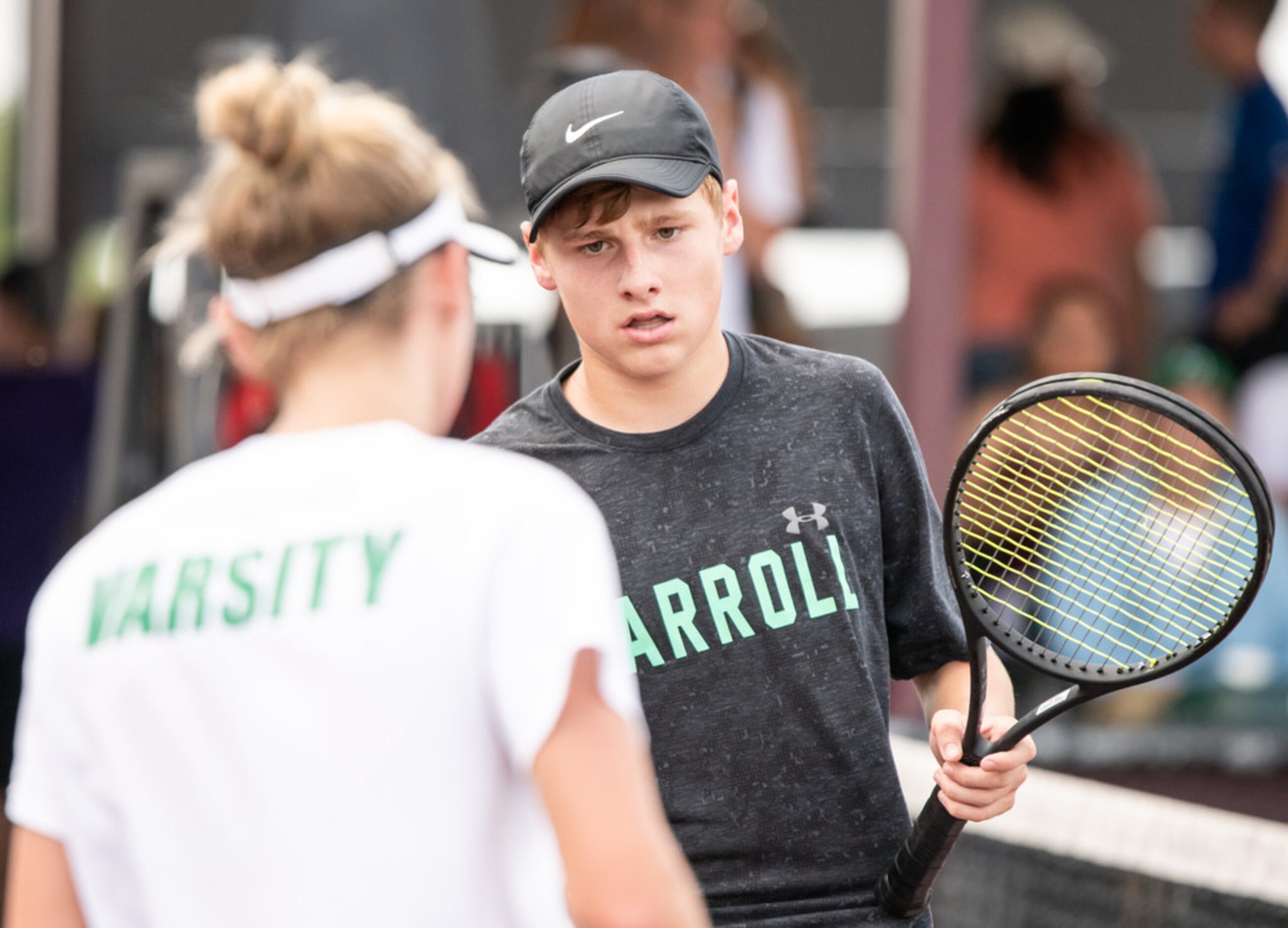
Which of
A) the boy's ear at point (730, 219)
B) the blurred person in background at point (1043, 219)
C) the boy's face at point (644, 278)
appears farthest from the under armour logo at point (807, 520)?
the blurred person in background at point (1043, 219)

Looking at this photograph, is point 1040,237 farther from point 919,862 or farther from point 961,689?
point 919,862

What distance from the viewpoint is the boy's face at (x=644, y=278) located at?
6.45 ft

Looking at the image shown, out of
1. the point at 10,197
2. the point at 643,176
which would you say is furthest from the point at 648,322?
the point at 10,197

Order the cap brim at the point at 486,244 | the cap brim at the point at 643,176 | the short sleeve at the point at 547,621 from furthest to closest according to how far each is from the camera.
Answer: the cap brim at the point at 643,176 < the cap brim at the point at 486,244 < the short sleeve at the point at 547,621

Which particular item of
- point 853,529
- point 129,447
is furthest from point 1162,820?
point 129,447

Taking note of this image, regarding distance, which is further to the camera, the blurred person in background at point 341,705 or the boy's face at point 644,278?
the boy's face at point 644,278

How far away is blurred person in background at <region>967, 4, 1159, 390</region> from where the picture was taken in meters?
6.20

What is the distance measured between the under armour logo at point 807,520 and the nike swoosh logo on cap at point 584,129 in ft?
1.57

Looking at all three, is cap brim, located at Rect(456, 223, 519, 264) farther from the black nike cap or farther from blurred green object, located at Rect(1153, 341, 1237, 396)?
blurred green object, located at Rect(1153, 341, 1237, 396)

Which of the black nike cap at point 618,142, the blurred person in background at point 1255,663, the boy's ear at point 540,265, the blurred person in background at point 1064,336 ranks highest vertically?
the black nike cap at point 618,142

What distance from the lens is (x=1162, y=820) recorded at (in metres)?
3.18

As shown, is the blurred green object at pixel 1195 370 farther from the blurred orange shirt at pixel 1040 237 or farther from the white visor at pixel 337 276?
the white visor at pixel 337 276

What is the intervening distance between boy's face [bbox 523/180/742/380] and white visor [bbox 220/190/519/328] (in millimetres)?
411

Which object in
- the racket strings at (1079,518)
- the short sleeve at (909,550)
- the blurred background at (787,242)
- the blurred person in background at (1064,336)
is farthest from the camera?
the blurred person in background at (1064,336)
